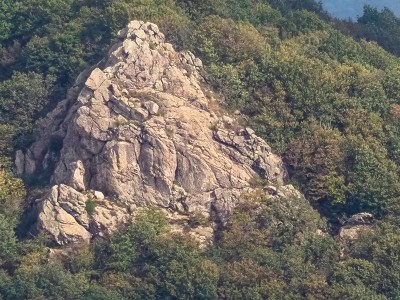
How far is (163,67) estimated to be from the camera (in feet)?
274

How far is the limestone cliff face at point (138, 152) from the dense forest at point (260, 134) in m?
1.34

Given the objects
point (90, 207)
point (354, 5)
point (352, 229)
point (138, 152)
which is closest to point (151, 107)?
point (138, 152)

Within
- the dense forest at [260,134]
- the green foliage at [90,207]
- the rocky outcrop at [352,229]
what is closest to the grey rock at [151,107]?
the dense forest at [260,134]

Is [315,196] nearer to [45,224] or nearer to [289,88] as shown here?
[289,88]

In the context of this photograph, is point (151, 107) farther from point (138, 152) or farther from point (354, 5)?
point (354, 5)

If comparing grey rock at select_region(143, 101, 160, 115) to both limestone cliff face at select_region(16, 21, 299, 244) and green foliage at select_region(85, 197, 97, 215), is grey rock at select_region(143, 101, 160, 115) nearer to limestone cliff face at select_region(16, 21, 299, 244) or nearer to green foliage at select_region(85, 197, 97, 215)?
limestone cliff face at select_region(16, 21, 299, 244)

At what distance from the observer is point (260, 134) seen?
84438 mm

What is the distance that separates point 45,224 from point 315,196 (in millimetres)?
15847

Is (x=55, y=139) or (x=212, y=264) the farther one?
(x=55, y=139)

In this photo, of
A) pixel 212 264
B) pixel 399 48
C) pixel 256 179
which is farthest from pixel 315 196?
pixel 399 48

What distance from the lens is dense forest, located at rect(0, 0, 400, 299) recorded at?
76.4 metres

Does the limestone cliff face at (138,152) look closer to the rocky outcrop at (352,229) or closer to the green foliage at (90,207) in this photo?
the green foliage at (90,207)

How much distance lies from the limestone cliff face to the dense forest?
4.41ft

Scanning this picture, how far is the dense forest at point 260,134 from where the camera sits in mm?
76438
